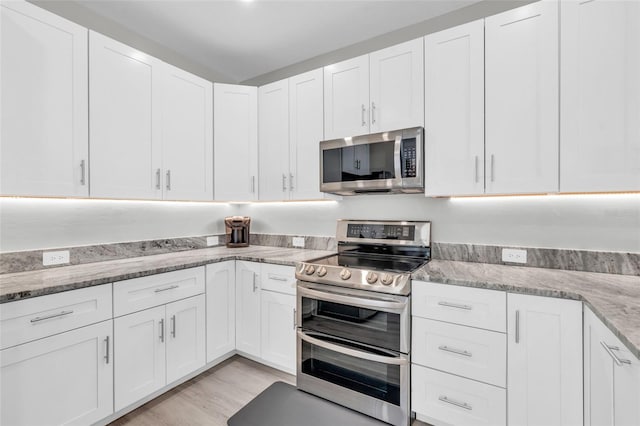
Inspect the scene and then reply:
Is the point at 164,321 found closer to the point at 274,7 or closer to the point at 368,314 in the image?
the point at 368,314

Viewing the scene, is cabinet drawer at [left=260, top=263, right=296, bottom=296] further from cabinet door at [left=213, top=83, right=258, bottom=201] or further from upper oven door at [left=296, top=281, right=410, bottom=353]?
cabinet door at [left=213, top=83, right=258, bottom=201]

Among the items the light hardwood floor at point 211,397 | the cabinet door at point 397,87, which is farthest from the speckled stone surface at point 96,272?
the cabinet door at point 397,87

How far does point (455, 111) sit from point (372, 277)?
1201 mm

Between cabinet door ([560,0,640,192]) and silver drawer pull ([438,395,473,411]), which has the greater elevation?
cabinet door ([560,0,640,192])

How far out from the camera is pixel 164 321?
78.9 inches

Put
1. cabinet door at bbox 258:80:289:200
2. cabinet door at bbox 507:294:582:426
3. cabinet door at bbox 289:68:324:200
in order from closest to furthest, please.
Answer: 1. cabinet door at bbox 507:294:582:426
2. cabinet door at bbox 289:68:324:200
3. cabinet door at bbox 258:80:289:200

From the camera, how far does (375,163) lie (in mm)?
2145

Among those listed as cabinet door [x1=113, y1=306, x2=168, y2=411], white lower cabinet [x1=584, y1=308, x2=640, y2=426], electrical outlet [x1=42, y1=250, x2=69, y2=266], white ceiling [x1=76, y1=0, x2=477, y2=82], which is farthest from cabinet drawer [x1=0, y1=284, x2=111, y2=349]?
white lower cabinet [x1=584, y1=308, x2=640, y2=426]

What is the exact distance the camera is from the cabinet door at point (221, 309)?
232cm

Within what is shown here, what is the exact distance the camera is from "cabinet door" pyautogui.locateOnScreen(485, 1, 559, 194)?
64.9 inches

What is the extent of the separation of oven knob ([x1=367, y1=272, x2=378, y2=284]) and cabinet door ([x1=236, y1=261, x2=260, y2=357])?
1.01 meters

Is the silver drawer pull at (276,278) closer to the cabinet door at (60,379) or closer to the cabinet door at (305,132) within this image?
the cabinet door at (305,132)

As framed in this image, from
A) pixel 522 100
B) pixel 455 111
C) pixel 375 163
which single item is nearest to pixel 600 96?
pixel 522 100

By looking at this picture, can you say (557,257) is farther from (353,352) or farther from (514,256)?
(353,352)
